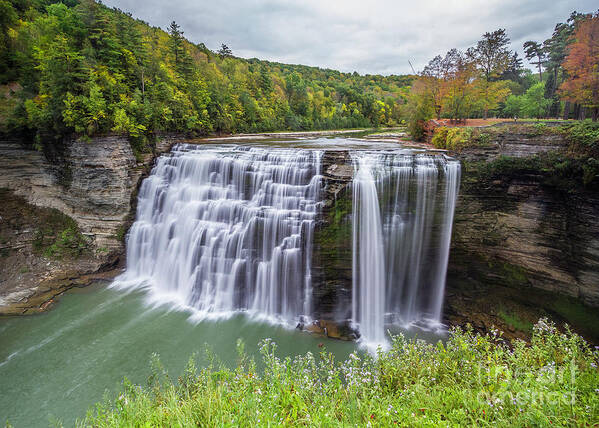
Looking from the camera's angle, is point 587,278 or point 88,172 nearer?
point 587,278

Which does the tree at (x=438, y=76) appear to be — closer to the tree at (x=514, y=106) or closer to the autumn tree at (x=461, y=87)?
the autumn tree at (x=461, y=87)

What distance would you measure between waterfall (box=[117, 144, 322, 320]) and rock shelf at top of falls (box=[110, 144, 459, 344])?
0.05 meters

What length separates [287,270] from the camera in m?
11.3

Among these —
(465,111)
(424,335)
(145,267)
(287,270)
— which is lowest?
(424,335)

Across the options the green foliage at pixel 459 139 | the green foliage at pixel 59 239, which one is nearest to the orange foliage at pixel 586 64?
the green foliage at pixel 459 139

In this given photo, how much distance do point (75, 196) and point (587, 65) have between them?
27.3 metres

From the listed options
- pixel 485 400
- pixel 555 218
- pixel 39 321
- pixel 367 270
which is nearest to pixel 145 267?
pixel 39 321

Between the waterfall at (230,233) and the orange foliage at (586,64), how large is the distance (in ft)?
45.5

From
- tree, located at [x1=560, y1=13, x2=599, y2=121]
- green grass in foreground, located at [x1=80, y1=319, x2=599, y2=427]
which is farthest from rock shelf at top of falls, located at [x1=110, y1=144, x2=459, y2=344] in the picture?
tree, located at [x1=560, y1=13, x2=599, y2=121]

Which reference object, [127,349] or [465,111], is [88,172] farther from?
[465,111]

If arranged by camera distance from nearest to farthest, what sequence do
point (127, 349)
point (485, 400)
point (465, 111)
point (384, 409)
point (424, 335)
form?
point (485, 400) < point (384, 409) < point (127, 349) < point (424, 335) < point (465, 111)

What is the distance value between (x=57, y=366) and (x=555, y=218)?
1799 centimetres

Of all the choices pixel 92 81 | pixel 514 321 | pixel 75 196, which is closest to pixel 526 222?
pixel 514 321

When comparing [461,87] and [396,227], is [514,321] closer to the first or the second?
[396,227]
